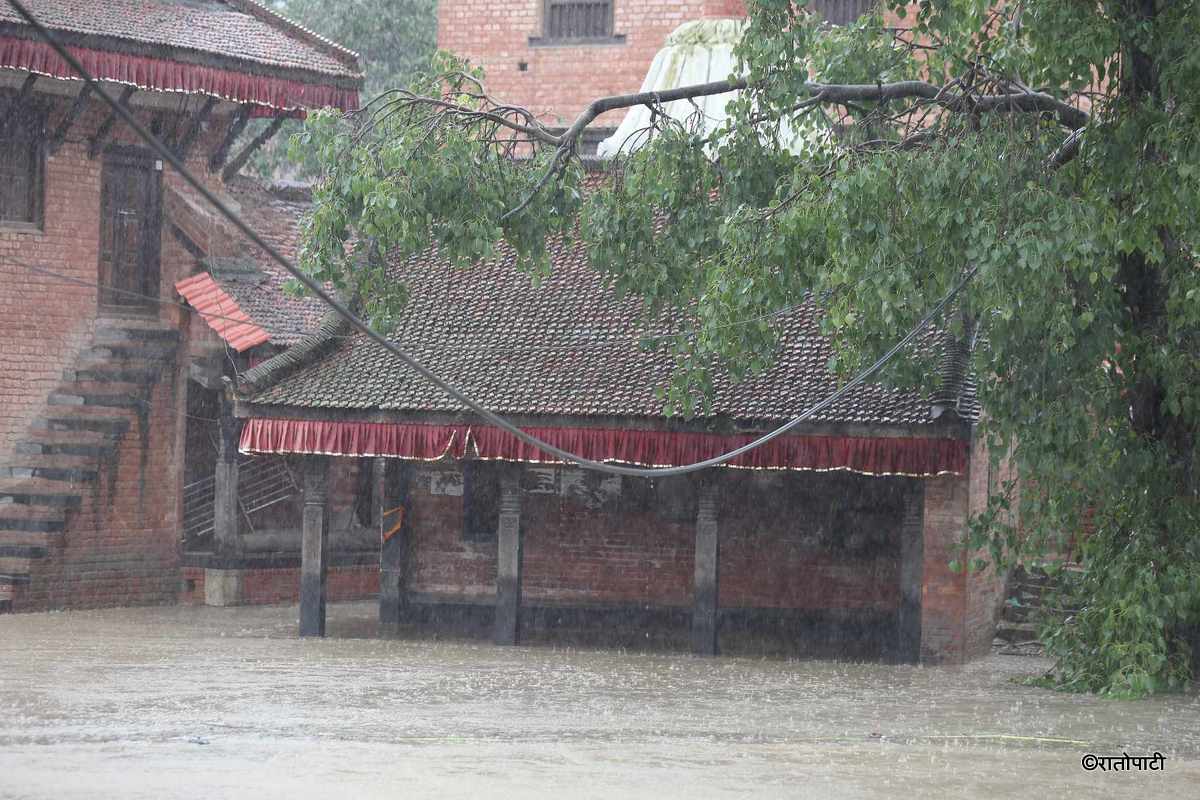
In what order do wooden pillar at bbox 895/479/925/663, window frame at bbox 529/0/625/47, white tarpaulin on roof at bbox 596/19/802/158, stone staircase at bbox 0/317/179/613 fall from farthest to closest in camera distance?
window frame at bbox 529/0/625/47 < white tarpaulin on roof at bbox 596/19/802/158 < stone staircase at bbox 0/317/179/613 < wooden pillar at bbox 895/479/925/663

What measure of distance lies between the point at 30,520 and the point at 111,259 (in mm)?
3618

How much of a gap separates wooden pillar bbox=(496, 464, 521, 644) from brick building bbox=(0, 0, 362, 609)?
19.7 feet

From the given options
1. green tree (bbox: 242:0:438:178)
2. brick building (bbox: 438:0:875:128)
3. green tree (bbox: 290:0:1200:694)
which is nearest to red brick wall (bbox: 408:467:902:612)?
green tree (bbox: 290:0:1200:694)

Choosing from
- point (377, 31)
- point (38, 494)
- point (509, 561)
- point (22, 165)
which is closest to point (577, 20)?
point (377, 31)

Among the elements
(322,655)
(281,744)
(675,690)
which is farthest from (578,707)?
(322,655)

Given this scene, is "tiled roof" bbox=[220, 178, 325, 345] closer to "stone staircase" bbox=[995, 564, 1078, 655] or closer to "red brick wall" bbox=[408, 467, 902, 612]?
"red brick wall" bbox=[408, 467, 902, 612]

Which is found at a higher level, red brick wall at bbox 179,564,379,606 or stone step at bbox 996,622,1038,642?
stone step at bbox 996,622,1038,642

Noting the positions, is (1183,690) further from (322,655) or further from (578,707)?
(322,655)

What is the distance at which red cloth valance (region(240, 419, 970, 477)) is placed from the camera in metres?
17.6

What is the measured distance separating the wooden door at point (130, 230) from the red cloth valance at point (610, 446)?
498 centimetres

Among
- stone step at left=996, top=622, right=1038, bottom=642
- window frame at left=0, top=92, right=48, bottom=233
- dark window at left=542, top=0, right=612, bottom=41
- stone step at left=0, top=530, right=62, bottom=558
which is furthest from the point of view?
dark window at left=542, top=0, right=612, bottom=41

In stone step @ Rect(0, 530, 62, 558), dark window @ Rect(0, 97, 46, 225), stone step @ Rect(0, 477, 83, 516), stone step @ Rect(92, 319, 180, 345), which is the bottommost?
stone step @ Rect(0, 530, 62, 558)

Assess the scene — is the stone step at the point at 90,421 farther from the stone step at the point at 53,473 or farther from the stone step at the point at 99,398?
the stone step at the point at 53,473

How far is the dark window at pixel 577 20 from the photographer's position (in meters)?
29.3
